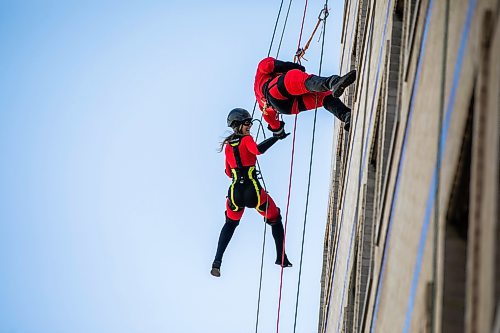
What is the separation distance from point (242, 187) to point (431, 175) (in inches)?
326

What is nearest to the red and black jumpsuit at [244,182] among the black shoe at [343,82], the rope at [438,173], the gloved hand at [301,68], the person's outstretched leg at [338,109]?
the gloved hand at [301,68]

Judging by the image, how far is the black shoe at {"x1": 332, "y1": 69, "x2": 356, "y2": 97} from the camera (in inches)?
430

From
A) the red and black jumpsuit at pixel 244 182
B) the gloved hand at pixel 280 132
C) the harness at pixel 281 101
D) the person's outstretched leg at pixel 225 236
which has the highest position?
the harness at pixel 281 101

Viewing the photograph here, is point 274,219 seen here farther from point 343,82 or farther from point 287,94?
point 343,82

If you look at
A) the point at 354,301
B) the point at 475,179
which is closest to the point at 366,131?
the point at 354,301

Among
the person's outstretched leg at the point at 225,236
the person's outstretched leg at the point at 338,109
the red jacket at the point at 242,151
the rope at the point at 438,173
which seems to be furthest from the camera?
the person's outstretched leg at the point at 225,236

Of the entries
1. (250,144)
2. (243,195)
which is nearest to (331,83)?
(250,144)

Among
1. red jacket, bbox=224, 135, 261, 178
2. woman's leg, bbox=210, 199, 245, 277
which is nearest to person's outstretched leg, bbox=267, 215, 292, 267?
woman's leg, bbox=210, 199, 245, 277

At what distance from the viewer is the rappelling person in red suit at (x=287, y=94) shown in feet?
39.8

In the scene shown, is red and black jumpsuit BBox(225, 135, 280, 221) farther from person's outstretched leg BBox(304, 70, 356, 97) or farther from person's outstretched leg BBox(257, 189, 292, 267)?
person's outstretched leg BBox(304, 70, 356, 97)

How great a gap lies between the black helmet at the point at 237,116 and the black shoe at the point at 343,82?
8.50ft

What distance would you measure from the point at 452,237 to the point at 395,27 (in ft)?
13.5

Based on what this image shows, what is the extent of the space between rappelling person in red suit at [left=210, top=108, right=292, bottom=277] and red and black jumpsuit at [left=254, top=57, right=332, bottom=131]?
1.51 ft

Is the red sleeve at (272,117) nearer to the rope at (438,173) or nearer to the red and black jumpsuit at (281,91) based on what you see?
the red and black jumpsuit at (281,91)
